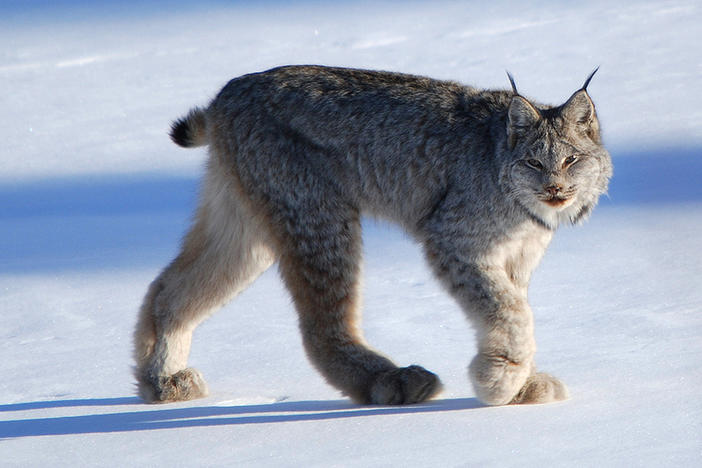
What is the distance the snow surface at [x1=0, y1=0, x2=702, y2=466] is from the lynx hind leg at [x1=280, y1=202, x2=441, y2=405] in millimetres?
161

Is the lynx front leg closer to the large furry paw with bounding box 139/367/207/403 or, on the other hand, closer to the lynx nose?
the lynx nose

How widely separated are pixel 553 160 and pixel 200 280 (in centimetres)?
152

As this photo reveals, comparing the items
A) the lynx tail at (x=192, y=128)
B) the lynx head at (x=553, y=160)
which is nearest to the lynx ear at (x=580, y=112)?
the lynx head at (x=553, y=160)

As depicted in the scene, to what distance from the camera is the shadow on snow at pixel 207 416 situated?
4.12 m

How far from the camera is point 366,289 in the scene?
229 inches

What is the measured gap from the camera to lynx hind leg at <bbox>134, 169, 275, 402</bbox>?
4797 millimetres

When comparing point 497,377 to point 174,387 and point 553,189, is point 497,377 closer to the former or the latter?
point 553,189

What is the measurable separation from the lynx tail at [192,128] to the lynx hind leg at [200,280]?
0.61 feet

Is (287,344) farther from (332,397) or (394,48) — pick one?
(394,48)

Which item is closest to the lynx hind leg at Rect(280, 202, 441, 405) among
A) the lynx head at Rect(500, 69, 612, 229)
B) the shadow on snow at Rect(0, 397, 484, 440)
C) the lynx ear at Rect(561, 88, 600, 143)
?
the shadow on snow at Rect(0, 397, 484, 440)

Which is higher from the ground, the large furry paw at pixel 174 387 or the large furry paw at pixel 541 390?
the large furry paw at pixel 541 390

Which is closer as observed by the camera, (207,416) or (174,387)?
(207,416)

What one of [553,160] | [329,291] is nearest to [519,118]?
[553,160]

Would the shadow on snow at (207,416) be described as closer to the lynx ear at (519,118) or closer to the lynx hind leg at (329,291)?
the lynx hind leg at (329,291)
